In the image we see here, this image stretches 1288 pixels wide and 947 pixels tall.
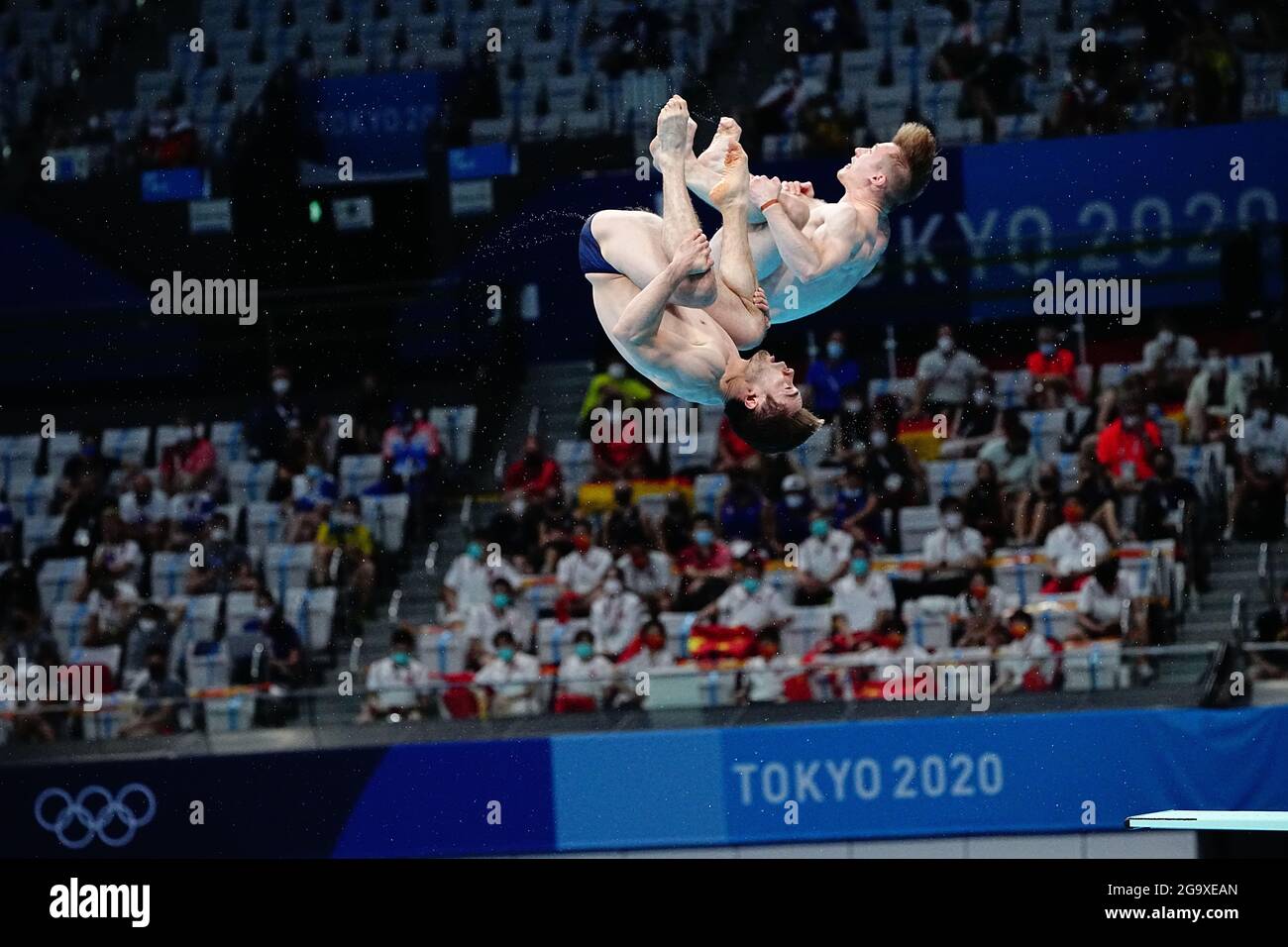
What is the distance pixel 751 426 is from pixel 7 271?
9804 mm

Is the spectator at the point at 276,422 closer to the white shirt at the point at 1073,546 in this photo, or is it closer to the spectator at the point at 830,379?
the spectator at the point at 830,379

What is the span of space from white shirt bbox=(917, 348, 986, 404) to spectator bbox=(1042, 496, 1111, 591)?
1133mm

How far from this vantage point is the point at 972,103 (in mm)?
15477

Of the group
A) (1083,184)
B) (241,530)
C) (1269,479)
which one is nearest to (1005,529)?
(1269,479)

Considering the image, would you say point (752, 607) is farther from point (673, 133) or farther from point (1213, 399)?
point (673, 133)

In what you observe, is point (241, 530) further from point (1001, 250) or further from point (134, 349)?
point (1001, 250)

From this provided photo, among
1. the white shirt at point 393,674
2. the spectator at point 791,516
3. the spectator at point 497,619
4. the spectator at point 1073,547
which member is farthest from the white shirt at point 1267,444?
the white shirt at point 393,674

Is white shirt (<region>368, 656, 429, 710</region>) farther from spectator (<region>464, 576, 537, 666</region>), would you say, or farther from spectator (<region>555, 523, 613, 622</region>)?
spectator (<region>555, 523, 613, 622</region>)

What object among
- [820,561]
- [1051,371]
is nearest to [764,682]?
[820,561]

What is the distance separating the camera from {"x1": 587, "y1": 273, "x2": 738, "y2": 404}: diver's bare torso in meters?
8.26

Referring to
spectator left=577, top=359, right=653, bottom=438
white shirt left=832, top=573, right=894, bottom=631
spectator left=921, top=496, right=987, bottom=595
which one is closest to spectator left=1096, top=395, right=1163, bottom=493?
spectator left=921, top=496, right=987, bottom=595

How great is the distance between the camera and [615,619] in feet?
44.9

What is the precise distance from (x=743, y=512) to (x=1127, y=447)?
2312 mm

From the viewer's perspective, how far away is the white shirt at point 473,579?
46.5ft
